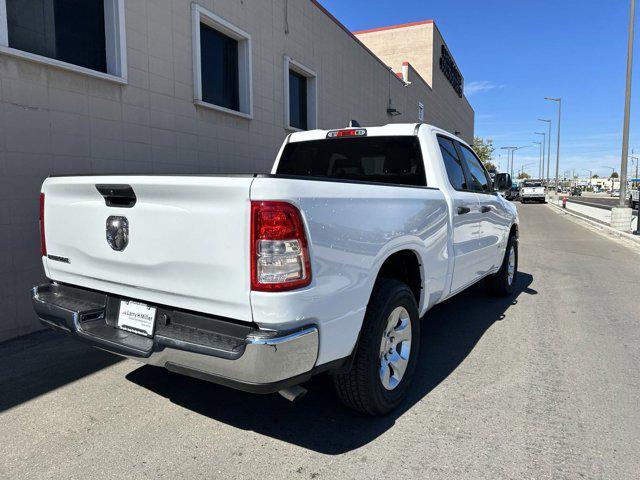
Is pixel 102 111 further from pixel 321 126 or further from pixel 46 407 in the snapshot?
pixel 321 126

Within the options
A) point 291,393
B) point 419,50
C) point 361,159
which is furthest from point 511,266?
point 419,50

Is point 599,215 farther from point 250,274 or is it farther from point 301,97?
point 250,274

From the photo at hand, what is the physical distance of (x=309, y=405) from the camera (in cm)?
331

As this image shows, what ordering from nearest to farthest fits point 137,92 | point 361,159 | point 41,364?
1. point 41,364
2. point 361,159
3. point 137,92

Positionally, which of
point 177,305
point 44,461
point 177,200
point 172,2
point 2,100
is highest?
point 172,2

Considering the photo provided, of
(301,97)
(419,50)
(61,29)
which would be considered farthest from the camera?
(419,50)

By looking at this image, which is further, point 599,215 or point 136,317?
point 599,215

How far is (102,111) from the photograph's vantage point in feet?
18.5

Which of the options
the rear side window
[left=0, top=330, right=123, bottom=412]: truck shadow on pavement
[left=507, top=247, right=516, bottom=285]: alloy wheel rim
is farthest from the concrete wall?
[left=0, top=330, right=123, bottom=412]: truck shadow on pavement

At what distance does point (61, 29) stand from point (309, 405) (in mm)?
5071

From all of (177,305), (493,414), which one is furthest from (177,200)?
(493,414)

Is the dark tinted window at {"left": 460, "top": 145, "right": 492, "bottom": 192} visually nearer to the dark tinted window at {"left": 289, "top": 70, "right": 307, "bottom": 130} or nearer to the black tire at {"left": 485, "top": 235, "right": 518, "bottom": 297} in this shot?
the black tire at {"left": 485, "top": 235, "right": 518, "bottom": 297}

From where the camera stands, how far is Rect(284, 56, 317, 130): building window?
10924 millimetres

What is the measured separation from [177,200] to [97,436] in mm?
1608
